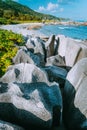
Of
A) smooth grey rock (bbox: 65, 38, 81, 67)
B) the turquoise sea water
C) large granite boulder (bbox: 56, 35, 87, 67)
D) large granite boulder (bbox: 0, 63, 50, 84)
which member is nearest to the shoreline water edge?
the turquoise sea water

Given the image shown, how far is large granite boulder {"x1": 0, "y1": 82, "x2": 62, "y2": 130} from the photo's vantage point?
188 inches

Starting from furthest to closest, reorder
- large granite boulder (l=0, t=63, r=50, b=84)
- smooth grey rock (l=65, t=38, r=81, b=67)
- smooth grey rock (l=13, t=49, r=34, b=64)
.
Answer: smooth grey rock (l=65, t=38, r=81, b=67) < smooth grey rock (l=13, t=49, r=34, b=64) < large granite boulder (l=0, t=63, r=50, b=84)

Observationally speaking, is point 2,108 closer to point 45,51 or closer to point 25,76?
point 25,76

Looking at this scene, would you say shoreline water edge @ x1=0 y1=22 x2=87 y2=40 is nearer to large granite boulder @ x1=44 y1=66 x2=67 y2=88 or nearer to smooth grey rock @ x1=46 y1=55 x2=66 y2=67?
smooth grey rock @ x1=46 y1=55 x2=66 y2=67

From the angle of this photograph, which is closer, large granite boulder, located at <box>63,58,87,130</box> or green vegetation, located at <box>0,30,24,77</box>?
large granite boulder, located at <box>63,58,87,130</box>

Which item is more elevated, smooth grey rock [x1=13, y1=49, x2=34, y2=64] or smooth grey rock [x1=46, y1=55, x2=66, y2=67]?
smooth grey rock [x1=13, y1=49, x2=34, y2=64]

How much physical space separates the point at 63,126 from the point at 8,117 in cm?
Answer: 115

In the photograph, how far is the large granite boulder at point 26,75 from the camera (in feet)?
21.2

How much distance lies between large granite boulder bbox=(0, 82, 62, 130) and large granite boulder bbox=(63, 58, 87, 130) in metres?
0.34

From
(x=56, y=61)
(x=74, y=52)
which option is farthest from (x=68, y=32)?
(x=74, y=52)

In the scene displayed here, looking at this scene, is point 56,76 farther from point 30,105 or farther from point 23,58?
point 30,105

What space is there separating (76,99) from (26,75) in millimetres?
1570

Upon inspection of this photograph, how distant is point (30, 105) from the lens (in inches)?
189

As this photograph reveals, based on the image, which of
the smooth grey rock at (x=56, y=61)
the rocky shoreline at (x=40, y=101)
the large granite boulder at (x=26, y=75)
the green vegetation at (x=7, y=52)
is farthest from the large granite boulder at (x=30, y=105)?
the smooth grey rock at (x=56, y=61)
